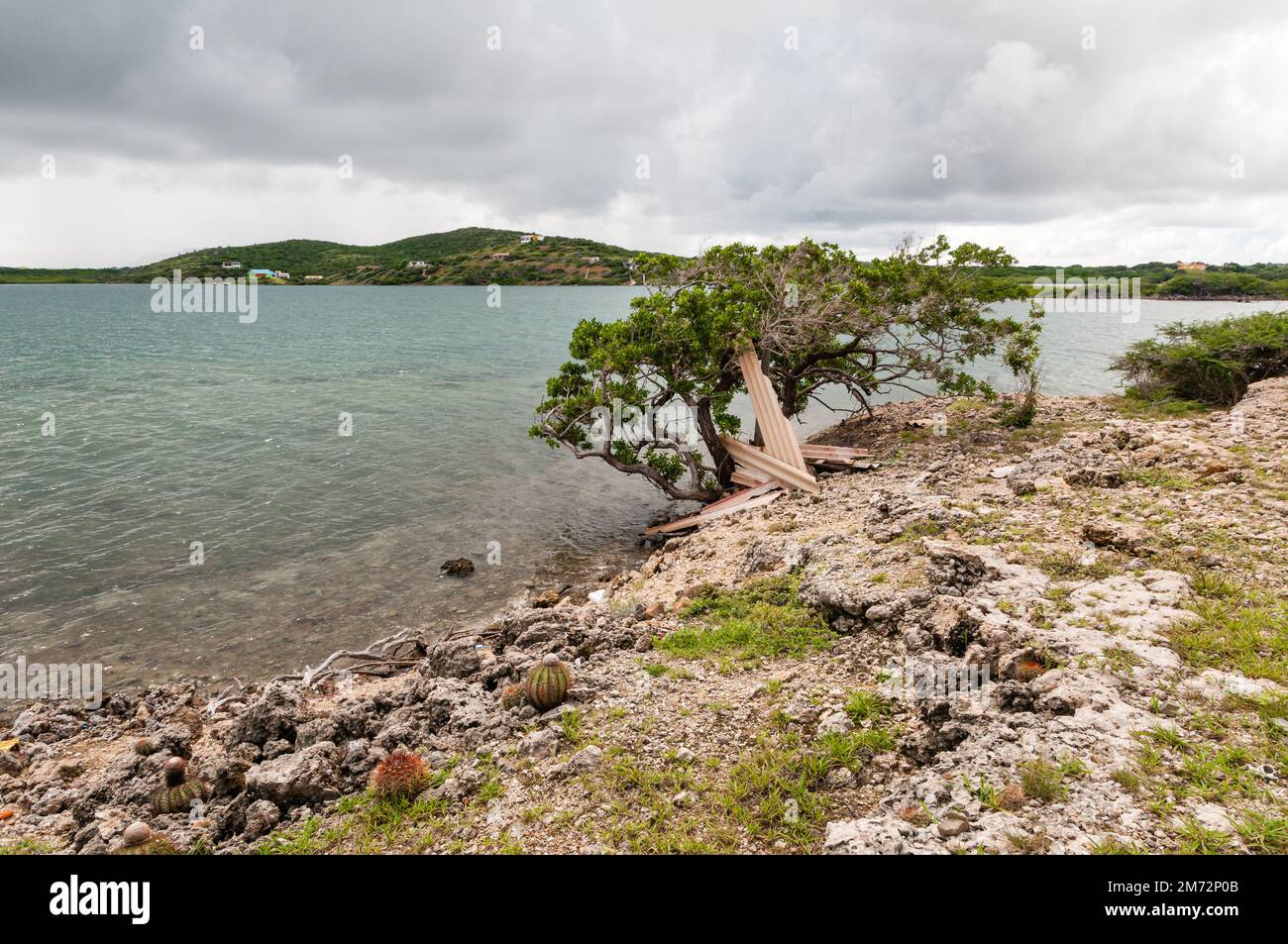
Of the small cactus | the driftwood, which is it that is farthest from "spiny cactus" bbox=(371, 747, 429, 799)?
the driftwood

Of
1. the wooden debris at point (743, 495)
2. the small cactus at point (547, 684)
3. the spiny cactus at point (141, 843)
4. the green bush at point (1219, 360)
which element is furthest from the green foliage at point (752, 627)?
the green bush at point (1219, 360)

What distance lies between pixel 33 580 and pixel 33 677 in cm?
468

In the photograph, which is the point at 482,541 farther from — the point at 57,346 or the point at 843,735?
the point at 57,346

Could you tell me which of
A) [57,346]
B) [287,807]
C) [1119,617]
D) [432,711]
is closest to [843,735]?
[1119,617]

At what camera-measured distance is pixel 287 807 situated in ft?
20.1

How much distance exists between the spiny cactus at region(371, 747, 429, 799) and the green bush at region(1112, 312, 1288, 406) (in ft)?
78.8

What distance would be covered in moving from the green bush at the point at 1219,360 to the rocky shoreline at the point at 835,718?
436 inches

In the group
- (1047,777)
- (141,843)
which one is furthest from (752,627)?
(141,843)

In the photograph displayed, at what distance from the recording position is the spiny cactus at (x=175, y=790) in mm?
6586

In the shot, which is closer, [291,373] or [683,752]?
[683,752]

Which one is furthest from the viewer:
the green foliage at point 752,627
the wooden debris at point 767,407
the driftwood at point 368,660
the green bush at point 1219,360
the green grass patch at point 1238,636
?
the green bush at point 1219,360

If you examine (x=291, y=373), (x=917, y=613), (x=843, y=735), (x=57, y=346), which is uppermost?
(x=57, y=346)

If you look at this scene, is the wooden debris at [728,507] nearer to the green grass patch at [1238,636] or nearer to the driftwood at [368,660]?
the driftwood at [368,660]
